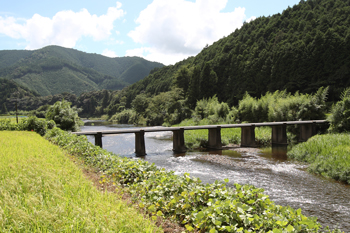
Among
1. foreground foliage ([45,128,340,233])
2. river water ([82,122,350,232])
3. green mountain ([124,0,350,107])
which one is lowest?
river water ([82,122,350,232])

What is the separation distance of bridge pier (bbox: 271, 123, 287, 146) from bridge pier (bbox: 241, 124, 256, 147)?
9.58 ft

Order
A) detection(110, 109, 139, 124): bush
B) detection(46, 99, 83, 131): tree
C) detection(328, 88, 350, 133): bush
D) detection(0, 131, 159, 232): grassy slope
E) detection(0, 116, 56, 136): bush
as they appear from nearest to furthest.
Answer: detection(0, 131, 159, 232): grassy slope, detection(328, 88, 350, 133): bush, detection(0, 116, 56, 136): bush, detection(46, 99, 83, 131): tree, detection(110, 109, 139, 124): bush

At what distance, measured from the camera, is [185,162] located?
51.6ft

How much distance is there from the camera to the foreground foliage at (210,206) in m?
3.29

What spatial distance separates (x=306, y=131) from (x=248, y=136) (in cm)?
757

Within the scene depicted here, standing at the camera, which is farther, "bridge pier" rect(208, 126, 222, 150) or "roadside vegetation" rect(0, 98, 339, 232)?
"bridge pier" rect(208, 126, 222, 150)

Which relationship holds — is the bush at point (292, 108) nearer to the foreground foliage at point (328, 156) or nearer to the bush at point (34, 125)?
the foreground foliage at point (328, 156)

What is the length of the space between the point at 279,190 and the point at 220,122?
2659 centimetres

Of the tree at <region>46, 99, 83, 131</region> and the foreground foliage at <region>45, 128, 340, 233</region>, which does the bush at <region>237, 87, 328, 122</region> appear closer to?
the tree at <region>46, 99, 83, 131</region>

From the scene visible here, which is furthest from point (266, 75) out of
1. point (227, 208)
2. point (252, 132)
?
point (227, 208)

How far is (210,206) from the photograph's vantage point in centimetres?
366

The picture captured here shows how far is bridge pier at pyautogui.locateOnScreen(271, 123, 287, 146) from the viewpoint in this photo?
23125 mm

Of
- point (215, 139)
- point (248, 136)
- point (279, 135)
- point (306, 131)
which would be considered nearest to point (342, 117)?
point (279, 135)

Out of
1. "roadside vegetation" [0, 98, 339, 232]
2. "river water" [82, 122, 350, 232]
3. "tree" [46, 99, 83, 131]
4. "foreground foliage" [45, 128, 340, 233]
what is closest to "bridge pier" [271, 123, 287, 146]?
"river water" [82, 122, 350, 232]
